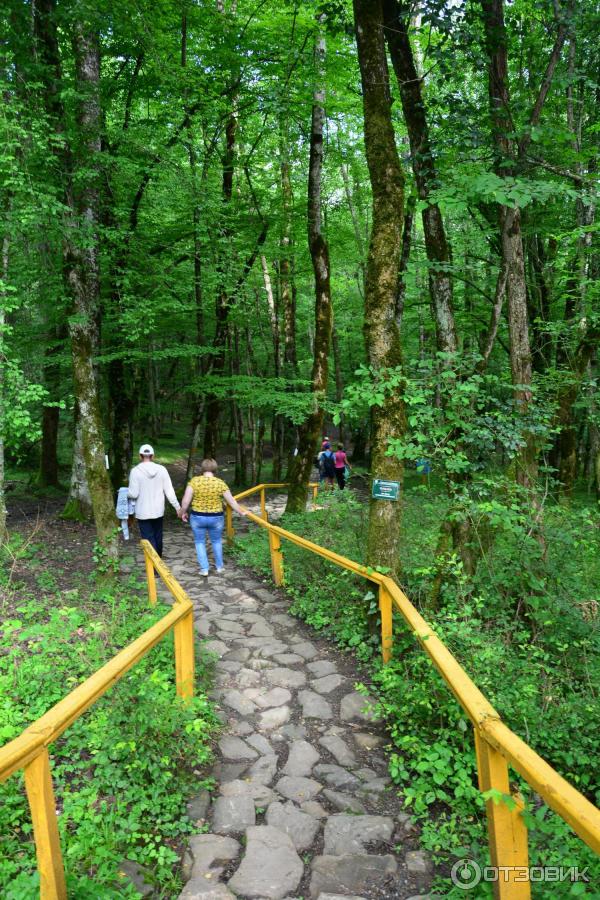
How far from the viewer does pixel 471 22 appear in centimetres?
578

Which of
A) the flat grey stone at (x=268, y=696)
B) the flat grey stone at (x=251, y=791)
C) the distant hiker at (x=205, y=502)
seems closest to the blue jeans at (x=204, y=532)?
the distant hiker at (x=205, y=502)

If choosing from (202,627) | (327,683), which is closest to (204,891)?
(327,683)

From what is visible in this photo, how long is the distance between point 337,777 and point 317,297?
9664 millimetres

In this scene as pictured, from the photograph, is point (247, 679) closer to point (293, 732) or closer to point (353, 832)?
point (293, 732)

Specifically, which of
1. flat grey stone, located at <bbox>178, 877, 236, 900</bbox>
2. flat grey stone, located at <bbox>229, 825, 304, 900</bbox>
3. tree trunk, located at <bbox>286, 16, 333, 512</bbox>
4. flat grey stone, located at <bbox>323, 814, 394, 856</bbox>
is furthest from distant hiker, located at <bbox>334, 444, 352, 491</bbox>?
flat grey stone, located at <bbox>178, 877, 236, 900</bbox>

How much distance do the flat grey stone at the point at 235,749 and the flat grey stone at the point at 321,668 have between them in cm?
122

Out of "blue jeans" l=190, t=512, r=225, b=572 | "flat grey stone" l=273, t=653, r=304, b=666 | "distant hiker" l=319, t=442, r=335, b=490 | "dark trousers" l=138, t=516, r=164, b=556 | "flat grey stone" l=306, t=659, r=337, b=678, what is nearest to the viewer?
"flat grey stone" l=306, t=659, r=337, b=678

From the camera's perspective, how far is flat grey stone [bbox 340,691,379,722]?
4387 mm

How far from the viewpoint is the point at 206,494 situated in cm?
793

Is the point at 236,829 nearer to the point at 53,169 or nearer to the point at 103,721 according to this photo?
the point at 103,721

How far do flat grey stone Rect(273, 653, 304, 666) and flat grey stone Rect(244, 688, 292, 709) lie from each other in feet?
1.71

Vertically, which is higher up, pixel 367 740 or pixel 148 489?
pixel 148 489

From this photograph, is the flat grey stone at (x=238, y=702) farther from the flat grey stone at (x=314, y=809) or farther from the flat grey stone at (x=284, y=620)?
the flat grey stone at (x=284, y=620)

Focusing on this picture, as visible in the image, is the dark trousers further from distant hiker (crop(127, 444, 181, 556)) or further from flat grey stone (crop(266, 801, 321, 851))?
flat grey stone (crop(266, 801, 321, 851))
